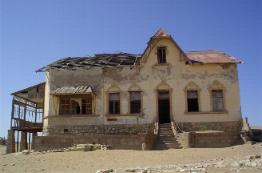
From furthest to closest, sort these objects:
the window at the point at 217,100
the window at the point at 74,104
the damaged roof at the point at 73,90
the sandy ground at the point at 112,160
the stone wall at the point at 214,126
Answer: the window at the point at 74,104 < the damaged roof at the point at 73,90 < the window at the point at 217,100 < the stone wall at the point at 214,126 < the sandy ground at the point at 112,160

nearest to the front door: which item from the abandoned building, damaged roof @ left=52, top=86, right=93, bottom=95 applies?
the abandoned building

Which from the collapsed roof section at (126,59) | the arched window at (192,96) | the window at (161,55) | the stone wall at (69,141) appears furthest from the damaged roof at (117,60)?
the stone wall at (69,141)

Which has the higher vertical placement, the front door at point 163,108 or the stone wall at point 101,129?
the front door at point 163,108

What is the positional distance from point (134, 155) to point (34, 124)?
15430 millimetres

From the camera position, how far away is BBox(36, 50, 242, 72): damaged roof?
28.4m

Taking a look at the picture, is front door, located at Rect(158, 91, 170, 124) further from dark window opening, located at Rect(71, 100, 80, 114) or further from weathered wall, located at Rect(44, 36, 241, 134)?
dark window opening, located at Rect(71, 100, 80, 114)

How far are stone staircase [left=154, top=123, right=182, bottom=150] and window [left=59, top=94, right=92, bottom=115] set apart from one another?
20.6 feet

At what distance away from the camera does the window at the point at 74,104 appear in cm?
2869

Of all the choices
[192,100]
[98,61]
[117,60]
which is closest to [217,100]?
[192,100]

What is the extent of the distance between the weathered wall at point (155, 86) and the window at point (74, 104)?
51 cm

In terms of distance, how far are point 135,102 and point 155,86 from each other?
204 centimetres

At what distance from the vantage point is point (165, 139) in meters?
24.2

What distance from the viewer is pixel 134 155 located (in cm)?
1919

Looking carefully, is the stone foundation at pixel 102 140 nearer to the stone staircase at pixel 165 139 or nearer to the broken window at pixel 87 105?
the stone staircase at pixel 165 139
